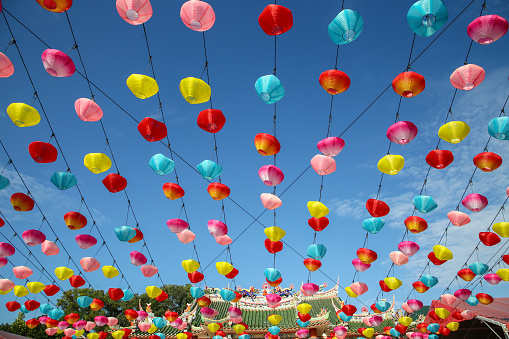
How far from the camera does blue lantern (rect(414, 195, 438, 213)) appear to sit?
7.04 m

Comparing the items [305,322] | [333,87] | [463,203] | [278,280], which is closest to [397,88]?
[333,87]

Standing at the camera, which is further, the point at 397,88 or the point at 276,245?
the point at 276,245

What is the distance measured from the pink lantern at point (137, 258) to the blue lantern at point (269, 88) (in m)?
5.43

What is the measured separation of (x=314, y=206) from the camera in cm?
715

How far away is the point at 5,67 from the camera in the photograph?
5.04 metres

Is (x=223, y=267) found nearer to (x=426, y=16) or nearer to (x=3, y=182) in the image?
(x=3, y=182)

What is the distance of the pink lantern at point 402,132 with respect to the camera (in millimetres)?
5836

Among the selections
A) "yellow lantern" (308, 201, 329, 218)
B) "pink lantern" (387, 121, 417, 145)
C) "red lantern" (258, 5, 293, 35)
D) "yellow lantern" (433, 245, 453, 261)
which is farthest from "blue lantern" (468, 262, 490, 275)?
"red lantern" (258, 5, 293, 35)

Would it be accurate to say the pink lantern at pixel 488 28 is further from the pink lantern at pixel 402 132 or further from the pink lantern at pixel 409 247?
the pink lantern at pixel 409 247

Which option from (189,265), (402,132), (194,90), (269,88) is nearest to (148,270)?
(189,265)

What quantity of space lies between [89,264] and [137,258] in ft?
4.59

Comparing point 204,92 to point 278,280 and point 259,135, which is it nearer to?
point 259,135

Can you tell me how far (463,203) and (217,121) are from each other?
5.30m

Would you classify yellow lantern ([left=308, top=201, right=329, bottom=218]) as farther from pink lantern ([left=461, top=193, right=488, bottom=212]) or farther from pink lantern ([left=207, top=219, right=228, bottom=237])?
pink lantern ([left=461, top=193, right=488, bottom=212])
